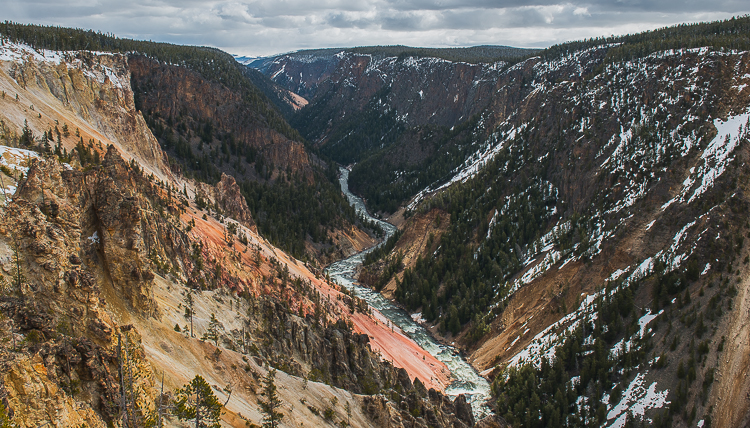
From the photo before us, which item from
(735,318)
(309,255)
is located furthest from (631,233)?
(309,255)

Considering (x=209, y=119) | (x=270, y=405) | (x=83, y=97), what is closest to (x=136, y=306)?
(x=270, y=405)

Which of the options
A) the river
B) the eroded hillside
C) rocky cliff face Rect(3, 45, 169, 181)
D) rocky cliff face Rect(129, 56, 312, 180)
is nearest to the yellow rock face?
the eroded hillside

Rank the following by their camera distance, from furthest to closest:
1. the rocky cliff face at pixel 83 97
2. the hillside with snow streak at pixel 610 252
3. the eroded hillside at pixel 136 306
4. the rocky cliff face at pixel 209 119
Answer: the rocky cliff face at pixel 209 119 → the rocky cliff face at pixel 83 97 → the hillside with snow streak at pixel 610 252 → the eroded hillside at pixel 136 306

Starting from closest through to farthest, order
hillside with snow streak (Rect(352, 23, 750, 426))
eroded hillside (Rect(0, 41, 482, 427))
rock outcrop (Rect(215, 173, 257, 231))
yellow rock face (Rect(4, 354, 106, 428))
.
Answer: yellow rock face (Rect(4, 354, 106, 428)) < eroded hillside (Rect(0, 41, 482, 427)) < hillside with snow streak (Rect(352, 23, 750, 426)) < rock outcrop (Rect(215, 173, 257, 231))

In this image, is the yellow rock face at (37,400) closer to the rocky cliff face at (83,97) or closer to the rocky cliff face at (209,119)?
the rocky cliff face at (83,97)

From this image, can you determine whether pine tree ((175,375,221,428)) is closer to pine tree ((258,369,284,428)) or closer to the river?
pine tree ((258,369,284,428))

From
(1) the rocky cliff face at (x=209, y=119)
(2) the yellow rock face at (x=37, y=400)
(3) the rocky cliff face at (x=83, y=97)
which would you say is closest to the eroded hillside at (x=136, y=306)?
(2) the yellow rock face at (x=37, y=400)
